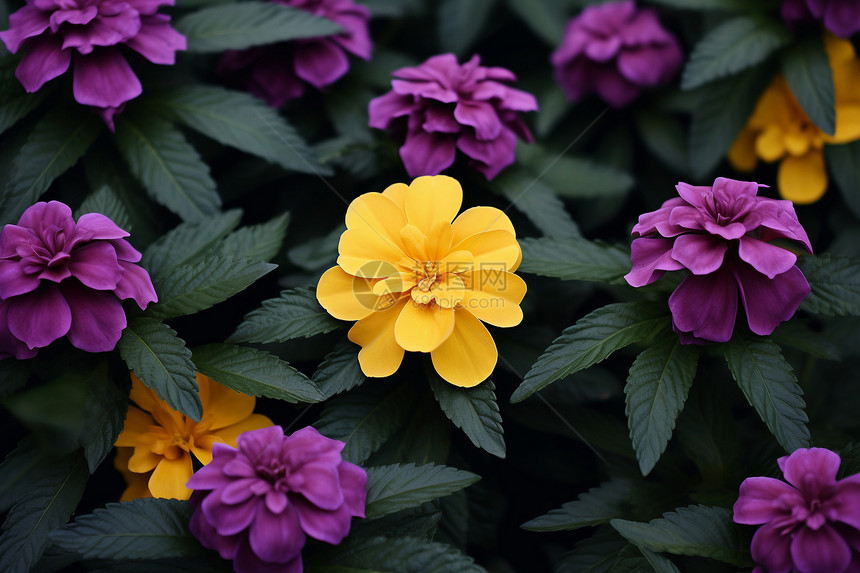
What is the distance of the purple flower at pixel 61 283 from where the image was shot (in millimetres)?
877

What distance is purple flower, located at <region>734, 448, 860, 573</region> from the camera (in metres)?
0.78

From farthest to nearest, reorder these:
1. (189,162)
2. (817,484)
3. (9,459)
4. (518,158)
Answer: (518,158), (189,162), (9,459), (817,484)

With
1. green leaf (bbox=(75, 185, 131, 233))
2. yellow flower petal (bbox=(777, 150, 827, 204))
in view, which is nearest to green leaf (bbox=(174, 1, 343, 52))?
green leaf (bbox=(75, 185, 131, 233))

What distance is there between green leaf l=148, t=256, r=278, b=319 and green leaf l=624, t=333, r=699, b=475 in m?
0.52

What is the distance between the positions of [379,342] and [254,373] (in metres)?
0.17

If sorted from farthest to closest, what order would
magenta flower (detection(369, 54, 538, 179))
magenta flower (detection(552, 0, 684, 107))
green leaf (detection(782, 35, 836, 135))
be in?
magenta flower (detection(552, 0, 684, 107)) < green leaf (detection(782, 35, 836, 135)) < magenta flower (detection(369, 54, 538, 179))

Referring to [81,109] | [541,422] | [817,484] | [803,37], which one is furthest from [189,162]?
[803,37]

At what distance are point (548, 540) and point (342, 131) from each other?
2.98 ft

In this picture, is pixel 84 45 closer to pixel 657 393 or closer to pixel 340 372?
pixel 340 372

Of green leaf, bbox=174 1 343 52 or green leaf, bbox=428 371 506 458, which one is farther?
green leaf, bbox=174 1 343 52

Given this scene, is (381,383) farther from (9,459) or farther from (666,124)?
(666,124)

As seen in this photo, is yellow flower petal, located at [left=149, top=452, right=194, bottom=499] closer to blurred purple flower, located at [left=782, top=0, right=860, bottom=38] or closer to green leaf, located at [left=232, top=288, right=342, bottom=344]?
green leaf, located at [left=232, top=288, right=342, bottom=344]

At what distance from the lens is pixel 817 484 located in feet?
2.68

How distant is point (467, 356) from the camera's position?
920 millimetres
